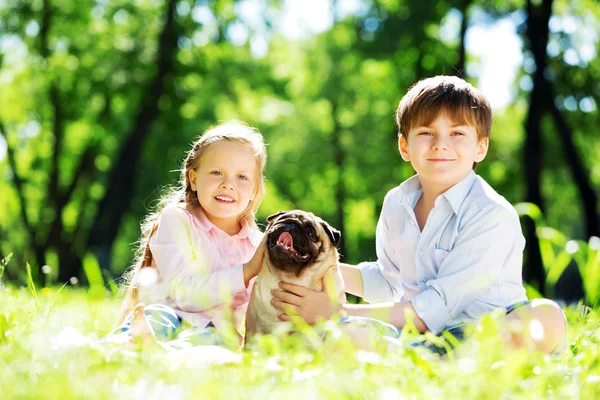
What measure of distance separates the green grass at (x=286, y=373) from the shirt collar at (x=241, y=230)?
48.0 inches

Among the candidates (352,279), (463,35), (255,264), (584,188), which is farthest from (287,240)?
(463,35)

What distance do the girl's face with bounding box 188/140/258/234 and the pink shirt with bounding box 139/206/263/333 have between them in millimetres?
121

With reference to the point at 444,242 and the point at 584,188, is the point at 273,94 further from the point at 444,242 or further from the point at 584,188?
the point at 444,242

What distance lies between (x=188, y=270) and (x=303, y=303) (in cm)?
74

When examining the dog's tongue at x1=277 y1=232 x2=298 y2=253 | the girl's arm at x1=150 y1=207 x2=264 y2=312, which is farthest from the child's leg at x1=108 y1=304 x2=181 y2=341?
the dog's tongue at x1=277 y1=232 x2=298 y2=253

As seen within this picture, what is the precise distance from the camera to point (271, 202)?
2581 centimetres

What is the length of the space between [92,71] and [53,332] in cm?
1540

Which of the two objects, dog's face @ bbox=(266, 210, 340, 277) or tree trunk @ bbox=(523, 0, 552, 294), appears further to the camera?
tree trunk @ bbox=(523, 0, 552, 294)

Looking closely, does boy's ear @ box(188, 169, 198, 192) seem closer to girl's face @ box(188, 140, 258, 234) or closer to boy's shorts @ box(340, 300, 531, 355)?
girl's face @ box(188, 140, 258, 234)

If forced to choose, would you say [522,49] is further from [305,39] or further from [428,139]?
[428,139]

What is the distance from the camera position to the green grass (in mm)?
1938

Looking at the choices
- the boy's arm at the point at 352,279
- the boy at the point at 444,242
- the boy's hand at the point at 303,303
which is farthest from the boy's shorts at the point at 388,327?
the boy's arm at the point at 352,279

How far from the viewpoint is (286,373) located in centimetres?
235

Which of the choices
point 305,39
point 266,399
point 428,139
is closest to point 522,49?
point 305,39
